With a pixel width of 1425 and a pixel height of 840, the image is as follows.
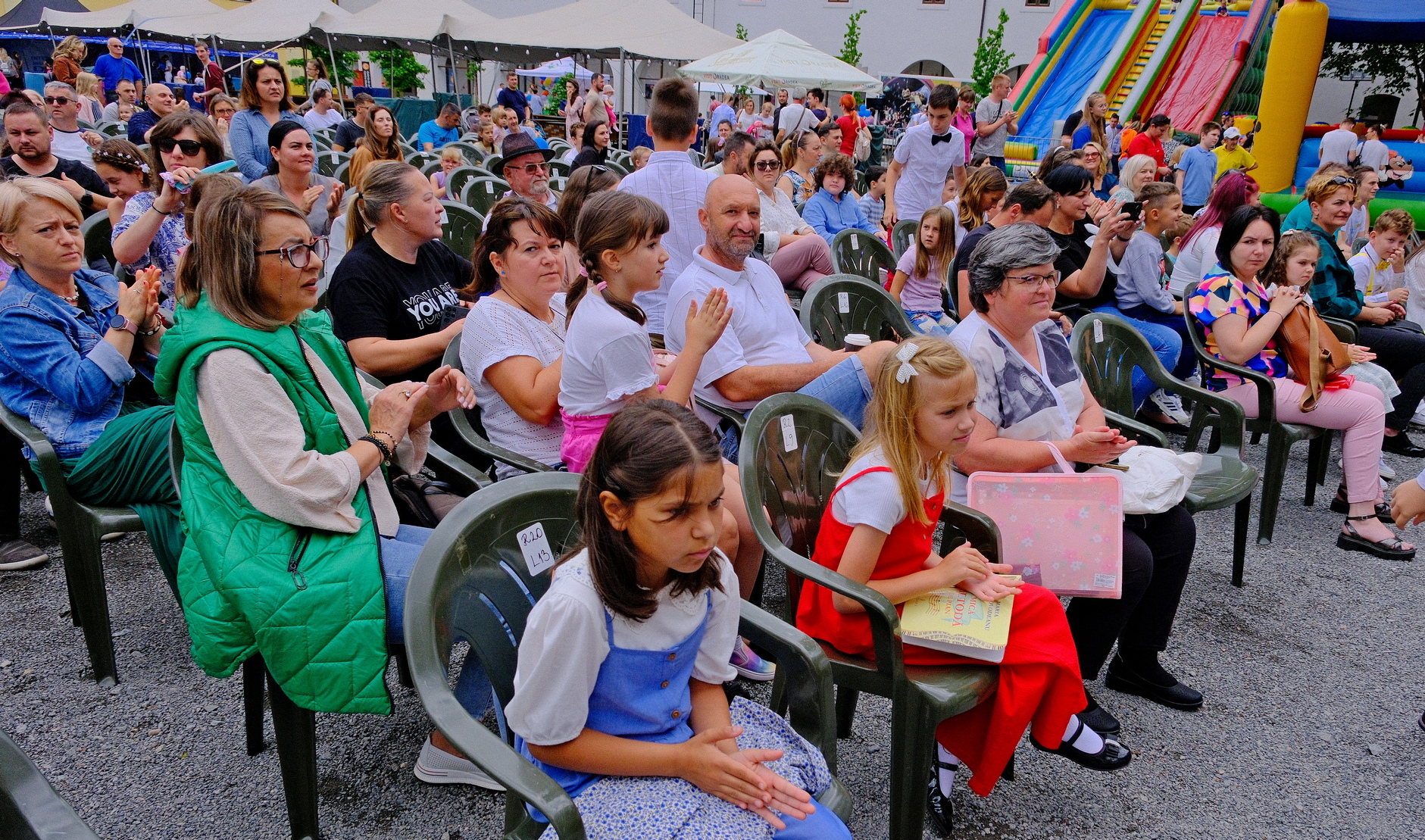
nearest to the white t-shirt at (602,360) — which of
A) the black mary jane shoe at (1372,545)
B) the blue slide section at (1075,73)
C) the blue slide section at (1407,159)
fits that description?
the black mary jane shoe at (1372,545)

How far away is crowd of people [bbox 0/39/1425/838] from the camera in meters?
1.56

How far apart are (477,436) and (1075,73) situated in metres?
22.4

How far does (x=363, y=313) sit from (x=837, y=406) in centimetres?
169

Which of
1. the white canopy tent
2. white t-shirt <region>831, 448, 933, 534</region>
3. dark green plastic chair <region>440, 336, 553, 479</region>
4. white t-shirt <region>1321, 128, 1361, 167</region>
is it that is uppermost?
the white canopy tent

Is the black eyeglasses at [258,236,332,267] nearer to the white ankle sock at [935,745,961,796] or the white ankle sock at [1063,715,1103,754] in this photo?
the white ankle sock at [935,745,961,796]

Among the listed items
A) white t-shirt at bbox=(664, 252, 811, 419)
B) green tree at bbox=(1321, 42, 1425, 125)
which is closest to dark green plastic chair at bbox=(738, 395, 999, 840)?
white t-shirt at bbox=(664, 252, 811, 419)

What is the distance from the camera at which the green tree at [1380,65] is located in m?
28.1

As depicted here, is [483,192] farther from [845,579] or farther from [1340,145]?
[1340,145]

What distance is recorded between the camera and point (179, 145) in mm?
4180

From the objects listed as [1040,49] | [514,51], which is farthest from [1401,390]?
[1040,49]

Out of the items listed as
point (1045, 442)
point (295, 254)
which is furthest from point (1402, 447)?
point (295, 254)

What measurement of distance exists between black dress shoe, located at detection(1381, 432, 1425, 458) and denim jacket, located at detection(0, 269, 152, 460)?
622cm

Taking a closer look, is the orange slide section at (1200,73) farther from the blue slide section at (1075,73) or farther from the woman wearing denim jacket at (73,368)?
the woman wearing denim jacket at (73,368)

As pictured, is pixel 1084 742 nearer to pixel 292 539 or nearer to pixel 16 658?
pixel 292 539
